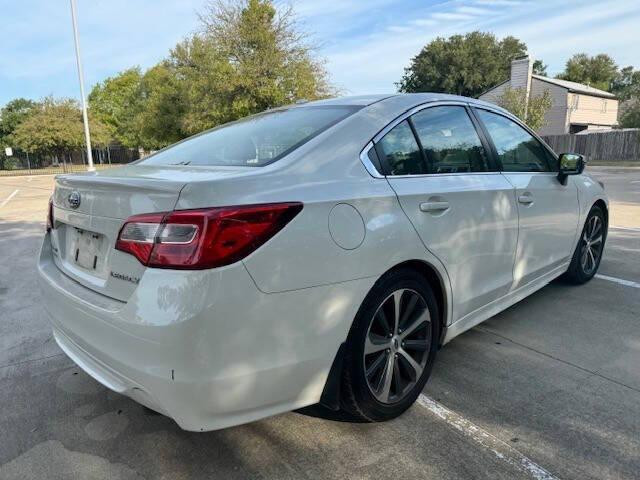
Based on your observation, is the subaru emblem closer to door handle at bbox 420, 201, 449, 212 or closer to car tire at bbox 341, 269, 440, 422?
car tire at bbox 341, 269, 440, 422

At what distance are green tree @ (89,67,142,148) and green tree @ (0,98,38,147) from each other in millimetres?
7228

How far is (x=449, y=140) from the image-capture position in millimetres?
2980

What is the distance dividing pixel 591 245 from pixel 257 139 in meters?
3.58

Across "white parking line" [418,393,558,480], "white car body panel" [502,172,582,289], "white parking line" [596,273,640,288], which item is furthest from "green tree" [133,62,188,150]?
"white parking line" [418,393,558,480]

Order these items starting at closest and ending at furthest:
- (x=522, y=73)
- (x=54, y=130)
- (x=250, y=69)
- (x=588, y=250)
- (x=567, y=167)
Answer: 1. (x=567, y=167)
2. (x=588, y=250)
3. (x=250, y=69)
4. (x=522, y=73)
5. (x=54, y=130)

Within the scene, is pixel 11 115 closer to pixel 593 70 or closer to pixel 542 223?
pixel 542 223

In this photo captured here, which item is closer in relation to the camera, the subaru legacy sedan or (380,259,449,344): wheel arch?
the subaru legacy sedan

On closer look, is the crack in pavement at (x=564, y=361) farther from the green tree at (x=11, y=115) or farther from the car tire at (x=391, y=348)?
the green tree at (x=11, y=115)

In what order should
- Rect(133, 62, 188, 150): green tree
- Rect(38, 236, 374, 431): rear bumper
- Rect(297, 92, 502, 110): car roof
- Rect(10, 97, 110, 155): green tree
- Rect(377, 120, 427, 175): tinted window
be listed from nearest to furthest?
Rect(38, 236, 374, 431): rear bumper, Rect(377, 120, 427, 175): tinted window, Rect(297, 92, 502, 110): car roof, Rect(133, 62, 188, 150): green tree, Rect(10, 97, 110, 155): green tree

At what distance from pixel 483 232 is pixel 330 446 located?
1.50 meters

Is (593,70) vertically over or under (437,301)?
over

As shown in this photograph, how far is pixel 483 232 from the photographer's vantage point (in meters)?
2.93

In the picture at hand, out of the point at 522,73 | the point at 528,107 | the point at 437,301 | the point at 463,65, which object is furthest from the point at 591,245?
the point at 463,65

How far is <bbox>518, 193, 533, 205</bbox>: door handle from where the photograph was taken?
3305 millimetres
